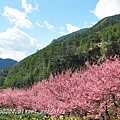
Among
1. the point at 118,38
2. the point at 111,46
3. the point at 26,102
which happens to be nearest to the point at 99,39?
the point at 118,38

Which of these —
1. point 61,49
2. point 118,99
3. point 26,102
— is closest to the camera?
point 118,99

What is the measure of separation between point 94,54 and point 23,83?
34504 mm

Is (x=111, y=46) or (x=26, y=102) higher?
(x=111, y=46)

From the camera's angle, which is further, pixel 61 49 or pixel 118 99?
pixel 61 49

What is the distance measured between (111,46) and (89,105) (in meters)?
82.4

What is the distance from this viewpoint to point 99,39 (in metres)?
125

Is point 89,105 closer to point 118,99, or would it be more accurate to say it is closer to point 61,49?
point 118,99

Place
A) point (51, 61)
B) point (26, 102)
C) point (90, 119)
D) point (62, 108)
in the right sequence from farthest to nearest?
1. point (51, 61)
2. point (26, 102)
3. point (62, 108)
4. point (90, 119)

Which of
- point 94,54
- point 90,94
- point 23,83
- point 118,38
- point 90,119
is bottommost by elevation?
point 90,119

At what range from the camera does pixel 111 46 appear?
94.6 m

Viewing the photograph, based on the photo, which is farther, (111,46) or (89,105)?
(111,46)

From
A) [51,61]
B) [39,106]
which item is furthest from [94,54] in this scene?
[39,106]

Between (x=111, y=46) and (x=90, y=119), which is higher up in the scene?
(x=111, y=46)

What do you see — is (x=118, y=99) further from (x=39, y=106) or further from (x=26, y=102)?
(x=26, y=102)
